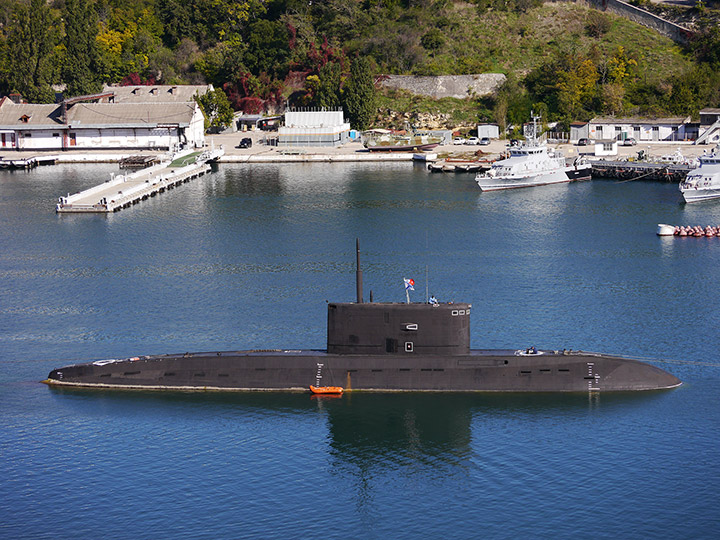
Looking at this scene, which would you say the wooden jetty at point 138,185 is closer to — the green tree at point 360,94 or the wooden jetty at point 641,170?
the green tree at point 360,94

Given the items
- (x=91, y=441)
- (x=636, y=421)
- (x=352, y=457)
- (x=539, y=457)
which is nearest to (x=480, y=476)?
Answer: (x=539, y=457)

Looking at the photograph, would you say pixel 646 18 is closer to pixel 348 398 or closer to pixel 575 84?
pixel 575 84

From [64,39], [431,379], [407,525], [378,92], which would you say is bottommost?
[407,525]

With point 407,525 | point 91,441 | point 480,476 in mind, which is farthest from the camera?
point 91,441

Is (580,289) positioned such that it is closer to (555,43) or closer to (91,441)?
(91,441)

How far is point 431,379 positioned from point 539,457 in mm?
6662

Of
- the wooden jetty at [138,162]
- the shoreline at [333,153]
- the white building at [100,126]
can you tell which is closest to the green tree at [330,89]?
the shoreline at [333,153]

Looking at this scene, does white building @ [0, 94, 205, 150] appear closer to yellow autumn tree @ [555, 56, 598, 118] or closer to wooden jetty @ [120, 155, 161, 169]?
wooden jetty @ [120, 155, 161, 169]

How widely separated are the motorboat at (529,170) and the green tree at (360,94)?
92.3 feet

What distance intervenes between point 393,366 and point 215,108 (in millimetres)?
94092

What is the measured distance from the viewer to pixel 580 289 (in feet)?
195

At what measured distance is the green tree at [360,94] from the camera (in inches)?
4884

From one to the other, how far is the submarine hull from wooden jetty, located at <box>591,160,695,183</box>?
6164 centimetres

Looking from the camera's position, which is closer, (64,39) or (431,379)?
(431,379)
